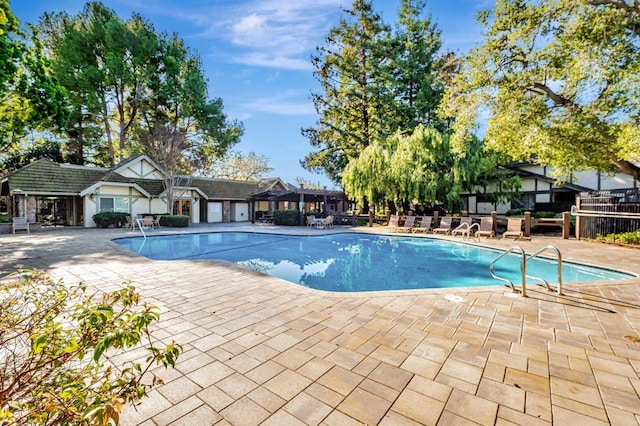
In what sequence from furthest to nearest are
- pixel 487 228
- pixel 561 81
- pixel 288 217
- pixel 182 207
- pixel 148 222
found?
pixel 182 207 → pixel 288 217 → pixel 148 222 → pixel 487 228 → pixel 561 81

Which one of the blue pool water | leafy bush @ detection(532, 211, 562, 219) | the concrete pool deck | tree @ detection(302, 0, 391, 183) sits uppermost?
tree @ detection(302, 0, 391, 183)

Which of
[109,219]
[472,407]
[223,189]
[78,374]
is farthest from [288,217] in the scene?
[78,374]

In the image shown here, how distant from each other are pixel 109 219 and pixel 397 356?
1986 centimetres

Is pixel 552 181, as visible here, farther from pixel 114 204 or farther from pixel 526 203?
pixel 114 204

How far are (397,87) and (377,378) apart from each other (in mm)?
22297

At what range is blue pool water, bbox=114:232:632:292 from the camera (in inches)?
269

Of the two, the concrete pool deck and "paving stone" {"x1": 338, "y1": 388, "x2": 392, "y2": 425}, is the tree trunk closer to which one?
the concrete pool deck

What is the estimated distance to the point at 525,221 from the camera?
12148mm

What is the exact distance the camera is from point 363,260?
9.48 meters

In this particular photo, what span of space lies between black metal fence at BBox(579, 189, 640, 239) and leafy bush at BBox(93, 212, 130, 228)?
2323 centimetres

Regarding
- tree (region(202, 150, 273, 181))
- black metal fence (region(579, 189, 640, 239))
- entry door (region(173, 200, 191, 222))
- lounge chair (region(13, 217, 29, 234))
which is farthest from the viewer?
tree (region(202, 150, 273, 181))

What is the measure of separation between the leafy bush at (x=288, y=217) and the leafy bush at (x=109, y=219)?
31.1ft

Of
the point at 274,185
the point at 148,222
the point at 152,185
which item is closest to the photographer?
the point at 148,222

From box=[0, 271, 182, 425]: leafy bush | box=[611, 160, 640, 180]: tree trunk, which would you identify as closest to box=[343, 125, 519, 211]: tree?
box=[611, 160, 640, 180]: tree trunk
